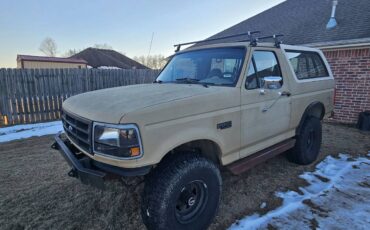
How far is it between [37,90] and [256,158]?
814 centimetres

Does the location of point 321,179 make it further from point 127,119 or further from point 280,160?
point 127,119

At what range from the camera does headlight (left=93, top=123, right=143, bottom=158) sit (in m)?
1.91

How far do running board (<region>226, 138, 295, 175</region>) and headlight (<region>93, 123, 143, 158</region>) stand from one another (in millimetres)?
1364

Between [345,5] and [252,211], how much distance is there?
9.69 m

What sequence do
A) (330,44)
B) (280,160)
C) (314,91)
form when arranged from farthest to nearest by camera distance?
(330,44)
(280,160)
(314,91)

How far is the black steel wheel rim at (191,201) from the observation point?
240cm

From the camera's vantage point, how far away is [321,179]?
375cm

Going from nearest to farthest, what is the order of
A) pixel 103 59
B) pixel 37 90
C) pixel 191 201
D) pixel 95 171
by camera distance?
pixel 95 171, pixel 191 201, pixel 37 90, pixel 103 59

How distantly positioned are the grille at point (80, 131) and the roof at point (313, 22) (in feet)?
25.0

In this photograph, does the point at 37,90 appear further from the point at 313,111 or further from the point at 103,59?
the point at 103,59

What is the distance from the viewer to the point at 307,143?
13.9ft

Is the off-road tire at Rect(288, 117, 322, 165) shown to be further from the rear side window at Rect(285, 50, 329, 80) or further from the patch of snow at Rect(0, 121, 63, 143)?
the patch of snow at Rect(0, 121, 63, 143)

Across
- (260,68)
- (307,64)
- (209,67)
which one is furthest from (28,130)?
(307,64)

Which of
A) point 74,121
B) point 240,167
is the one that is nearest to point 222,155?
point 240,167
